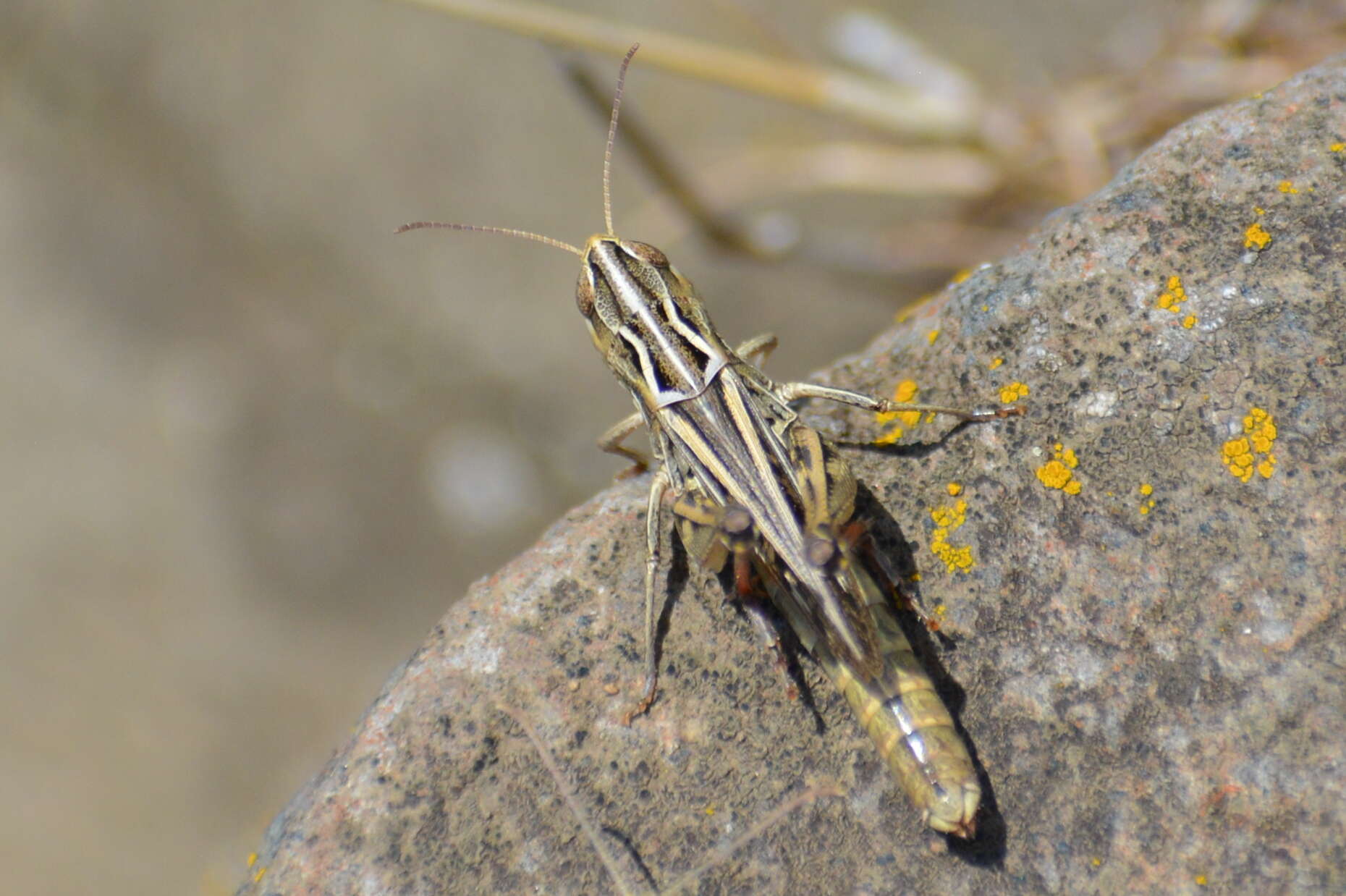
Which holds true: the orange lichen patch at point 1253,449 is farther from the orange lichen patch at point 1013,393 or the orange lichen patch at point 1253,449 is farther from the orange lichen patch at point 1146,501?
the orange lichen patch at point 1013,393

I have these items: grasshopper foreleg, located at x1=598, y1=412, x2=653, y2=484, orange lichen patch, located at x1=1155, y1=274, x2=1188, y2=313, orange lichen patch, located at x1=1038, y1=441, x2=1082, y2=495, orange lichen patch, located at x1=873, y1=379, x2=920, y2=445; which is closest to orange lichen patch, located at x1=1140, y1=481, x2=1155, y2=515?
orange lichen patch, located at x1=1038, y1=441, x2=1082, y2=495

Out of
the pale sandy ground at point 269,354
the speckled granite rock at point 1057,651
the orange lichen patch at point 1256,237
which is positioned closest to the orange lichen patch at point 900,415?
the speckled granite rock at point 1057,651

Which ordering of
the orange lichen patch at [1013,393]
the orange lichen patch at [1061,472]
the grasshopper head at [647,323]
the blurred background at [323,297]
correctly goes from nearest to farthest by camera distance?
the orange lichen patch at [1061,472], the orange lichen patch at [1013,393], the grasshopper head at [647,323], the blurred background at [323,297]

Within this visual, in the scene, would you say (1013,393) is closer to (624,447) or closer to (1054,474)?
(1054,474)

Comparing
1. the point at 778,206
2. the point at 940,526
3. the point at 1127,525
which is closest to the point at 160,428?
the point at 778,206

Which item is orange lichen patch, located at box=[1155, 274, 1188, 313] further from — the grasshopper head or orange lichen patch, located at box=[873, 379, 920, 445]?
the grasshopper head
